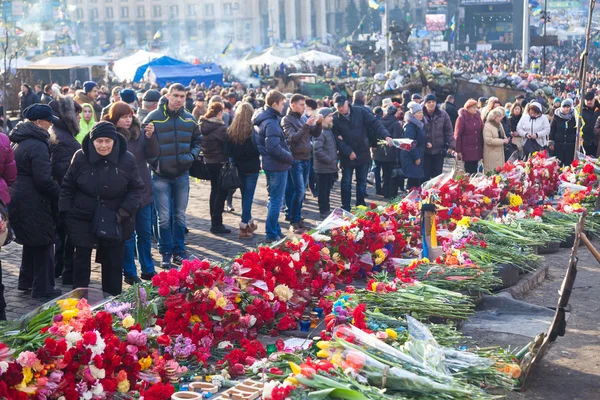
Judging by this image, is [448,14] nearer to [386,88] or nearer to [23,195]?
[386,88]

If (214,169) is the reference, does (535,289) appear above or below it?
below

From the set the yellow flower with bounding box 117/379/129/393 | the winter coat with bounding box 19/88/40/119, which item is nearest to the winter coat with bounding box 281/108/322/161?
the yellow flower with bounding box 117/379/129/393

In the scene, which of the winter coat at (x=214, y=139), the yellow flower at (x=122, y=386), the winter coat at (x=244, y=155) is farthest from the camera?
the winter coat at (x=214, y=139)

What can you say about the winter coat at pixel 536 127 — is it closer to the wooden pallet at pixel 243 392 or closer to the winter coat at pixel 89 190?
the winter coat at pixel 89 190

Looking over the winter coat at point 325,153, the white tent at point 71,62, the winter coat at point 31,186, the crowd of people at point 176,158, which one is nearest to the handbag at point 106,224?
the crowd of people at point 176,158

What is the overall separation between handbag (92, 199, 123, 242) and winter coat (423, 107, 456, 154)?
7012 millimetres

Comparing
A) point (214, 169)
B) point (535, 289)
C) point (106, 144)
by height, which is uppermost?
point (106, 144)

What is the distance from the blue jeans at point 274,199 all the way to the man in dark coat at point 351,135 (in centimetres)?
182

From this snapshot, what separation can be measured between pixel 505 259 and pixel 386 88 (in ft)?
53.2

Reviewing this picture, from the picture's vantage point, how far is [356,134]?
11875mm

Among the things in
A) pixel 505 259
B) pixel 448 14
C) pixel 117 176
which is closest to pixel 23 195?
pixel 117 176

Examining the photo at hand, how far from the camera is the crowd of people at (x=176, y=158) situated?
6.88m

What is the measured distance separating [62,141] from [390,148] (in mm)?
6262

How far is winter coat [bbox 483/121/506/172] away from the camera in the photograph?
42.3 ft
